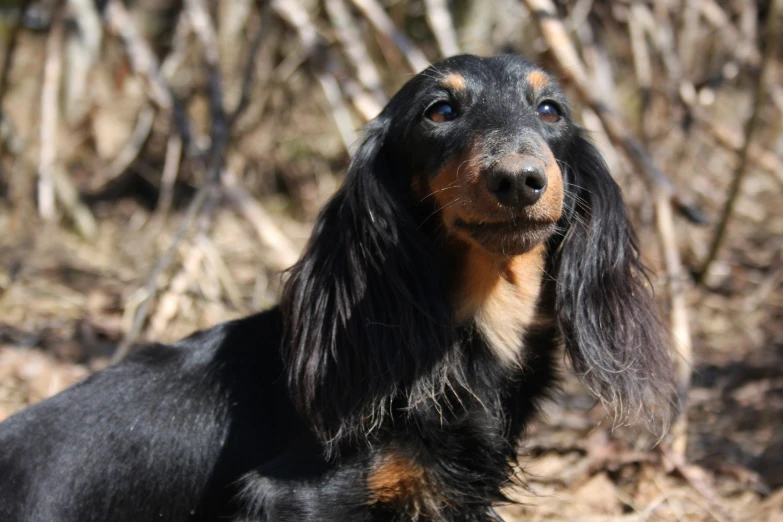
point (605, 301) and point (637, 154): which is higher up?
point (637, 154)

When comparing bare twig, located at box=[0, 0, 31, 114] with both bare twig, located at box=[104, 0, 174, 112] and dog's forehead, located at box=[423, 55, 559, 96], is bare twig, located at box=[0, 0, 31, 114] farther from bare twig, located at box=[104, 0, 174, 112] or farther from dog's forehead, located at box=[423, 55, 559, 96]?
dog's forehead, located at box=[423, 55, 559, 96]

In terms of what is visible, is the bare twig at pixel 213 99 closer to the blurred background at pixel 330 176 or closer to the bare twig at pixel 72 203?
the blurred background at pixel 330 176

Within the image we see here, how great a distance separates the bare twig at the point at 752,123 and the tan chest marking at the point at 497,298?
9.24ft

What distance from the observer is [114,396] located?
2.82 m

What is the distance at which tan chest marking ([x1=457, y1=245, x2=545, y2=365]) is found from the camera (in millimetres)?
2760

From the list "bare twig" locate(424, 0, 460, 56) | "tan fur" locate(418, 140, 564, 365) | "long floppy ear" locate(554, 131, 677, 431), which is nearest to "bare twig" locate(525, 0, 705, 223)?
"bare twig" locate(424, 0, 460, 56)

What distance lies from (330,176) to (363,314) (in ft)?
17.6

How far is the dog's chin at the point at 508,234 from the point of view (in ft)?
8.00

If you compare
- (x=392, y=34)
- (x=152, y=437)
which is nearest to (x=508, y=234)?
(x=152, y=437)

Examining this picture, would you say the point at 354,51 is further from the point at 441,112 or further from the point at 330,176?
the point at 330,176

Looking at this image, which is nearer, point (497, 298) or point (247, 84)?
point (497, 298)

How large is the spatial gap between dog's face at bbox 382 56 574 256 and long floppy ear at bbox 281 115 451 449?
0.17 meters

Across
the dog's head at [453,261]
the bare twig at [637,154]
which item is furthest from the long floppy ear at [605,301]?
the bare twig at [637,154]

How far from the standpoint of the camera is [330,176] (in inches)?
311
